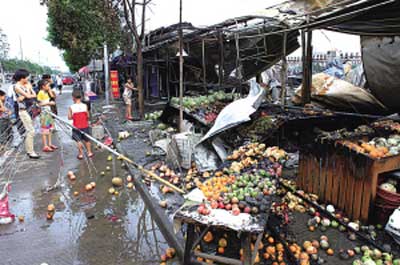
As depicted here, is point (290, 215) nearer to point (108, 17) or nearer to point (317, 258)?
point (317, 258)

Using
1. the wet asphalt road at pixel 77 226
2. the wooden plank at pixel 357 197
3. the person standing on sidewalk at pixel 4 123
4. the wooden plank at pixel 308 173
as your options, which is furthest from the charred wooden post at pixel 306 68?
the person standing on sidewalk at pixel 4 123

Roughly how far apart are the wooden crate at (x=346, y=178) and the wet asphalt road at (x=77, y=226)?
262 centimetres

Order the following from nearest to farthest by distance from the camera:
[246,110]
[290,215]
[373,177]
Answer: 1. [373,177]
2. [290,215]
3. [246,110]

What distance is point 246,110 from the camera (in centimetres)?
598

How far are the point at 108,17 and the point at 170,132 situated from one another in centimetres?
882

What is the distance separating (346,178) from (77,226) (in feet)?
13.6

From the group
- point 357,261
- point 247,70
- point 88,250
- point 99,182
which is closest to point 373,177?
point 357,261

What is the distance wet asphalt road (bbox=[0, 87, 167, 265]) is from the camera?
3.86 meters

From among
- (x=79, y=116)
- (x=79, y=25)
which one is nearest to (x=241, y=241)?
(x=79, y=116)

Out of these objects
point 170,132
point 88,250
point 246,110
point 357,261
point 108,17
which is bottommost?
point 88,250

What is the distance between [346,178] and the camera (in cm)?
424

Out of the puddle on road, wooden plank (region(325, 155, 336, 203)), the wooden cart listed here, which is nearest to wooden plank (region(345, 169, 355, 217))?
wooden plank (region(325, 155, 336, 203))

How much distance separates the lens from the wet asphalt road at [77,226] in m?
3.86

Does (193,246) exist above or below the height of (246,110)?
below
